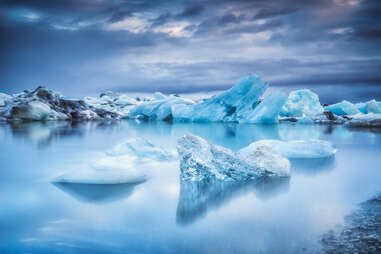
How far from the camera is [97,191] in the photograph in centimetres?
331

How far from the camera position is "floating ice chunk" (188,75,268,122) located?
20.0 metres

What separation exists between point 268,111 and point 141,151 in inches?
672

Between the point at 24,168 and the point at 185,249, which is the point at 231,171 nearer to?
the point at 185,249

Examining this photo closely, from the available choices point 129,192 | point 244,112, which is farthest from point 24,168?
point 244,112

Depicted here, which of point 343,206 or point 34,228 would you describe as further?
point 343,206

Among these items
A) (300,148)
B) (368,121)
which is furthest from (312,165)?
(368,121)

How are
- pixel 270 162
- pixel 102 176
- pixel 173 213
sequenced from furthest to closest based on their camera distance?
pixel 270 162 < pixel 102 176 < pixel 173 213

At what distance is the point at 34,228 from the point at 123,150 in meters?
3.17

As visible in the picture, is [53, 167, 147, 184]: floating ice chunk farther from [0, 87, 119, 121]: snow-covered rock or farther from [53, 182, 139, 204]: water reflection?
[0, 87, 119, 121]: snow-covered rock

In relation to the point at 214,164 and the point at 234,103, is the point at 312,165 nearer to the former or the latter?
the point at 214,164

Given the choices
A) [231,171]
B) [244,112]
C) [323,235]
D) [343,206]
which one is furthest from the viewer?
[244,112]

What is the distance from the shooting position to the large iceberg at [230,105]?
65.9 ft

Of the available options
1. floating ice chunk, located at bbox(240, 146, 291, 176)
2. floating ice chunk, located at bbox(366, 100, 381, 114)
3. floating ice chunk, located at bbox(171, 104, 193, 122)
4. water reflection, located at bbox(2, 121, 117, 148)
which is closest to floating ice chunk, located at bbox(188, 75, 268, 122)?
floating ice chunk, located at bbox(171, 104, 193, 122)

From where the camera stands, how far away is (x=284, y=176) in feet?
13.6
